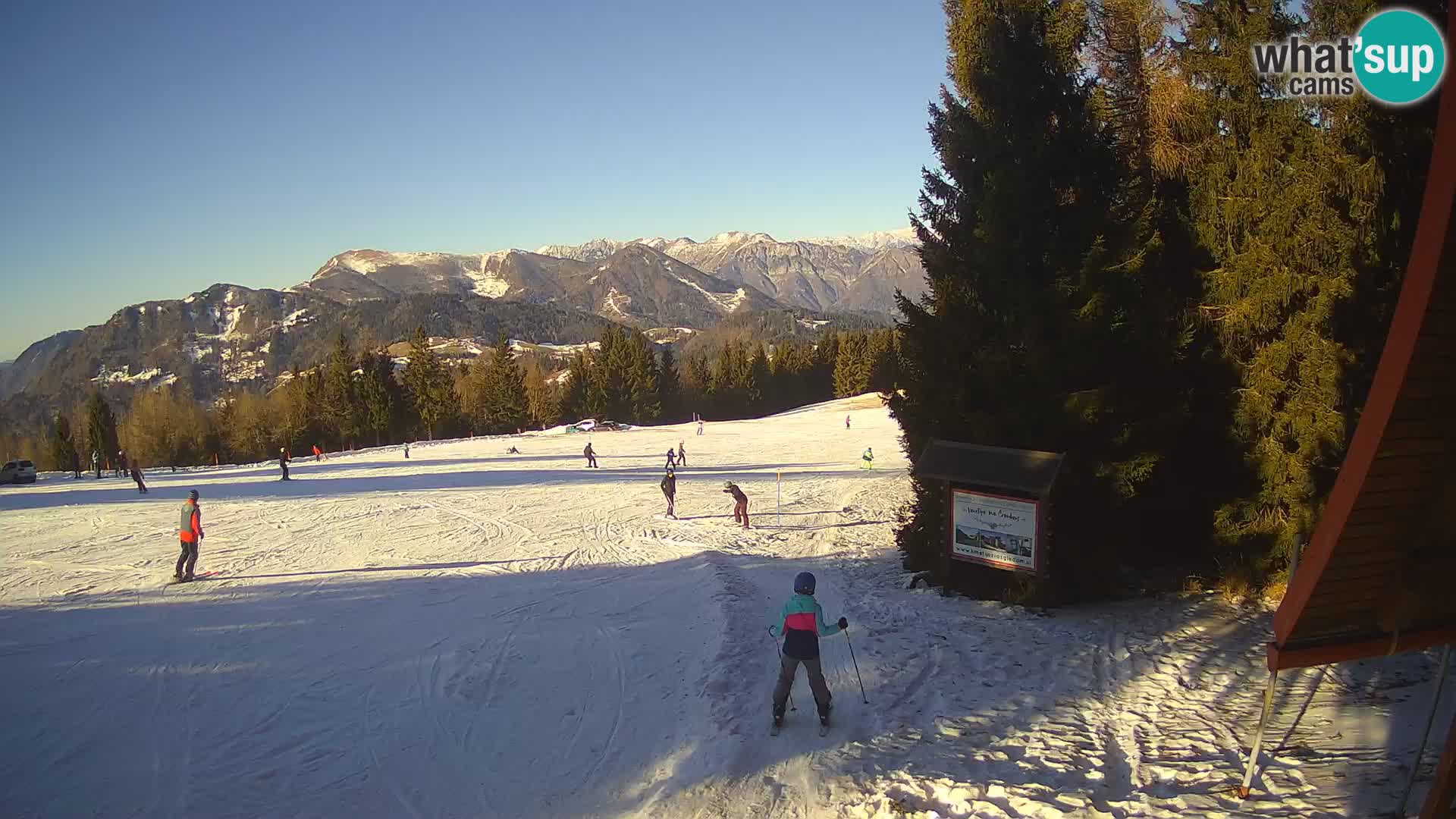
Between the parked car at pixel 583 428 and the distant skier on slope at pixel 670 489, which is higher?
the parked car at pixel 583 428

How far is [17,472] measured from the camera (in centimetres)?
4400

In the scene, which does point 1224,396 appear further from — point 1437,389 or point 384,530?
point 384,530

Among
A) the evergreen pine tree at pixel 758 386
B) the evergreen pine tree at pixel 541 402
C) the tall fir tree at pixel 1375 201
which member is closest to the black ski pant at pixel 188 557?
the tall fir tree at pixel 1375 201

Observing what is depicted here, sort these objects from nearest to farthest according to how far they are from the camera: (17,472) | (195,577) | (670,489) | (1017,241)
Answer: (1017,241)
(195,577)
(670,489)
(17,472)

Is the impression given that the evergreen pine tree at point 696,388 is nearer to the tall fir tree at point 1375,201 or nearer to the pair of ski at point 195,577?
the pair of ski at point 195,577

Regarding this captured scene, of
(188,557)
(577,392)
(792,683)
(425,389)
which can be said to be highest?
(425,389)

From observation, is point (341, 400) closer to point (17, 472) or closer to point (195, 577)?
point (17, 472)

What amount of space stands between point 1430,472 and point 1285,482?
7566mm

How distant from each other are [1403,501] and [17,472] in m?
60.1

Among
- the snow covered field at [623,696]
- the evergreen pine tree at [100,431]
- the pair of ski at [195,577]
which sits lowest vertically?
the snow covered field at [623,696]

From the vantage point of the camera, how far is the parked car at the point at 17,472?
142 ft

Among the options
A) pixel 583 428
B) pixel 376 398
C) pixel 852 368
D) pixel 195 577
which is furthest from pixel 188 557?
pixel 852 368

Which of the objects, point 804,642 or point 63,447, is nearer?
point 804,642

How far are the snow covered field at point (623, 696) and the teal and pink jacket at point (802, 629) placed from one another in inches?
40.0
